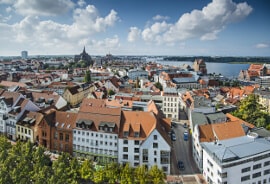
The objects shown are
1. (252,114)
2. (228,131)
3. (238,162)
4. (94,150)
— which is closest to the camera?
(238,162)

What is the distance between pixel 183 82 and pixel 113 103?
250 feet

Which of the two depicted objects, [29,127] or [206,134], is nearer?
[206,134]

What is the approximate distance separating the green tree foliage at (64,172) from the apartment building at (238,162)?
26.5ft

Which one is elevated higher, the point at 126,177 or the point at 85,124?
the point at 85,124

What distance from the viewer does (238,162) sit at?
112 feet

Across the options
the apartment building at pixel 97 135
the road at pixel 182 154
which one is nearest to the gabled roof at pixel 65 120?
Answer: the apartment building at pixel 97 135

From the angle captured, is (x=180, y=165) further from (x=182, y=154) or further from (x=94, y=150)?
(x=94, y=150)

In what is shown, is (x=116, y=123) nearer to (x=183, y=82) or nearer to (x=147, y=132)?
(x=147, y=132)

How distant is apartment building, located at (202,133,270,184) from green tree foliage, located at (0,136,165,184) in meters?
8.06

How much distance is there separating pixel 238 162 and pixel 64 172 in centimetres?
2555

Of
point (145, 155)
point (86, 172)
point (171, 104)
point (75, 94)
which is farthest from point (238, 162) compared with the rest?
point (75, 94)

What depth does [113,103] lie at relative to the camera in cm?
6384

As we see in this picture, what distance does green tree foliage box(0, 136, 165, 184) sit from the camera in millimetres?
34625

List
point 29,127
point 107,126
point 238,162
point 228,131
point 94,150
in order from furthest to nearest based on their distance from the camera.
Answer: point 29,127, point 94,150, point 228,131, point 107,126, point 238,162
